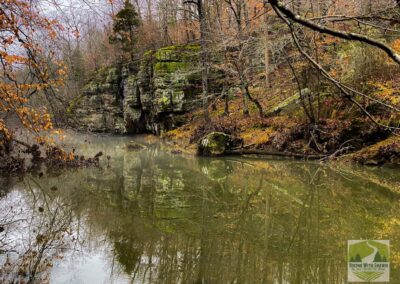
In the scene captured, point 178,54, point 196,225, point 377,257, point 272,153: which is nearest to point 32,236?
point 196,225

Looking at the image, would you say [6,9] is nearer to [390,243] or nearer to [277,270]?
[277,270]

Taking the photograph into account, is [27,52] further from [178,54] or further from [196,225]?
[178,54]

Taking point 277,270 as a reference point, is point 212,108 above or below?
above

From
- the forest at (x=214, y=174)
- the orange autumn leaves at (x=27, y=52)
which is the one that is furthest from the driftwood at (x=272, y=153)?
the orange autumn leaves at (x=27, y=52)

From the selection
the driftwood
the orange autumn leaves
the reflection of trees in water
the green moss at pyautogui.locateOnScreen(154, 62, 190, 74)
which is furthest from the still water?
the green moss at pyautogui.locateOnScreen(154, 62, 190, 74)

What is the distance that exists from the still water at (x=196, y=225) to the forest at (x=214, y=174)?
0.10 feet

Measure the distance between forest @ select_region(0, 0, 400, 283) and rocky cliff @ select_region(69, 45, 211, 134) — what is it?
4.79m

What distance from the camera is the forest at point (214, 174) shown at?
162 inches

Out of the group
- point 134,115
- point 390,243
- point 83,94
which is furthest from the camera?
point 83,94

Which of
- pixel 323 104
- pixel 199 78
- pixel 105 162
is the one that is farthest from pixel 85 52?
pixel 323 104

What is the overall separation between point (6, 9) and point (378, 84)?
1155cm

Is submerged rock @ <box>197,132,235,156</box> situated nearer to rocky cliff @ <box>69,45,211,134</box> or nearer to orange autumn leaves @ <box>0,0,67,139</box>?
rocky cliff @ <box>69,45,211,134</box>

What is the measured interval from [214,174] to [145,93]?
18.6 metres

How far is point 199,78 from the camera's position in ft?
83.1
